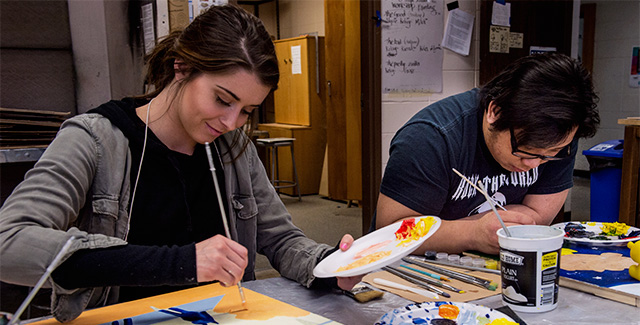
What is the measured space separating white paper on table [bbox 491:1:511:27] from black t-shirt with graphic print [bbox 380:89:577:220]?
2.12 m

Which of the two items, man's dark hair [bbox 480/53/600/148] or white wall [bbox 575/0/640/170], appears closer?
man's dark hair [bbox 480/53/600/148]

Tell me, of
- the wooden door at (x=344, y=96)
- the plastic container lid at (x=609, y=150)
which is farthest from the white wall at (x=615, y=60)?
the wooden door at (x=344, y=96)

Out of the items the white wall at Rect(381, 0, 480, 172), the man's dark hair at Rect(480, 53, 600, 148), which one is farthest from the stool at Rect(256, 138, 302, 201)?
the man's dark hair at Rect(480, 53, 600, 148)

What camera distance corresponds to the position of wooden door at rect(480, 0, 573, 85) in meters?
3.43

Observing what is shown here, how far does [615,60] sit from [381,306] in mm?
6379

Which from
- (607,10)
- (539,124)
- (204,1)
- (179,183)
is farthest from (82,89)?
(607,10)

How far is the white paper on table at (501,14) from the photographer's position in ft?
11.2

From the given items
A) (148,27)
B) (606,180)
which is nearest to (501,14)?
(606,180)

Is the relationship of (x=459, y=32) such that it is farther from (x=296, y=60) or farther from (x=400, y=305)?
(x=400, y=305)

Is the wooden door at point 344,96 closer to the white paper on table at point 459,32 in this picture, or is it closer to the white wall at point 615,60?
the white paper on table at point 459,32

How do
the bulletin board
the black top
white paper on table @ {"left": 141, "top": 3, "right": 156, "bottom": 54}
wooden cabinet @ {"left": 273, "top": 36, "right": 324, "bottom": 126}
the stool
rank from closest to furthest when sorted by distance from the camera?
A: the black top → white paper on table @ {"left": 141, "top": 3, "right": 156, "bottom": 54} → the bulletin board → the stool → wooden cabinet @ {"left": 273, "top": 36, "right": 324, "bottom": 126}

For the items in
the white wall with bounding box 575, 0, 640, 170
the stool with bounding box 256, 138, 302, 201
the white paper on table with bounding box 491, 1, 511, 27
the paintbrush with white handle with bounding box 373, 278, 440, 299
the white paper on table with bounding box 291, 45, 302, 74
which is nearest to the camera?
the paintbrush with white handle with bounding box 373, 278, 440, 299

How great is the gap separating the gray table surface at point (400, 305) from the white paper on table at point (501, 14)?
272cm

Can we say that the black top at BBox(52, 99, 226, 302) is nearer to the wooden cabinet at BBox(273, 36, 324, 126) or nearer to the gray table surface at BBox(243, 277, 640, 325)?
the gray table surface at BBox(243, 277, 640, 325)
